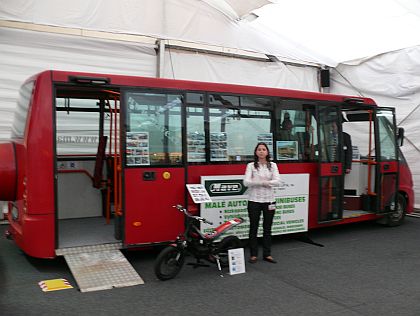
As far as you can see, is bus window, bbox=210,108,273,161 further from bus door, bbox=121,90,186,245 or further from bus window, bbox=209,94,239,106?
bus door, bbox=121,90,186,245

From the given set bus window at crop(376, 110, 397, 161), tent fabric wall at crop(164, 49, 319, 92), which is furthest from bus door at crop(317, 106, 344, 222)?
tent fabric wall at crop(164, 49, 319, 92)

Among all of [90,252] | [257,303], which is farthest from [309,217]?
[90,252]

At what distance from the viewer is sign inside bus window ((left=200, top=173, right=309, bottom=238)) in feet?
20.9

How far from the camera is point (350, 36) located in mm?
11359

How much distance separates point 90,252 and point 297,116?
12.5ft

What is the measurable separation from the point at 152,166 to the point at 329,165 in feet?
10.5

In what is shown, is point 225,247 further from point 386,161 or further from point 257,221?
point 386,161

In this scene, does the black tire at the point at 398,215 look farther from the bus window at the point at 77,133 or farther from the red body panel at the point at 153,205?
the bus window at the point at 77,133

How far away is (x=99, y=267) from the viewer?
5355mm

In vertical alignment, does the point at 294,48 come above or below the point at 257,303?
above

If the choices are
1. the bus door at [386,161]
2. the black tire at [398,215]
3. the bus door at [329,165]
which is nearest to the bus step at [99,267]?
the bus door at [329,165]

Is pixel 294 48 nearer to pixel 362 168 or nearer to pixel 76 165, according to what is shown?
pixel 362 168

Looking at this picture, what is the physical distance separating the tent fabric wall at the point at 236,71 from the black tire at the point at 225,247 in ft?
17.1

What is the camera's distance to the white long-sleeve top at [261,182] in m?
6.00
